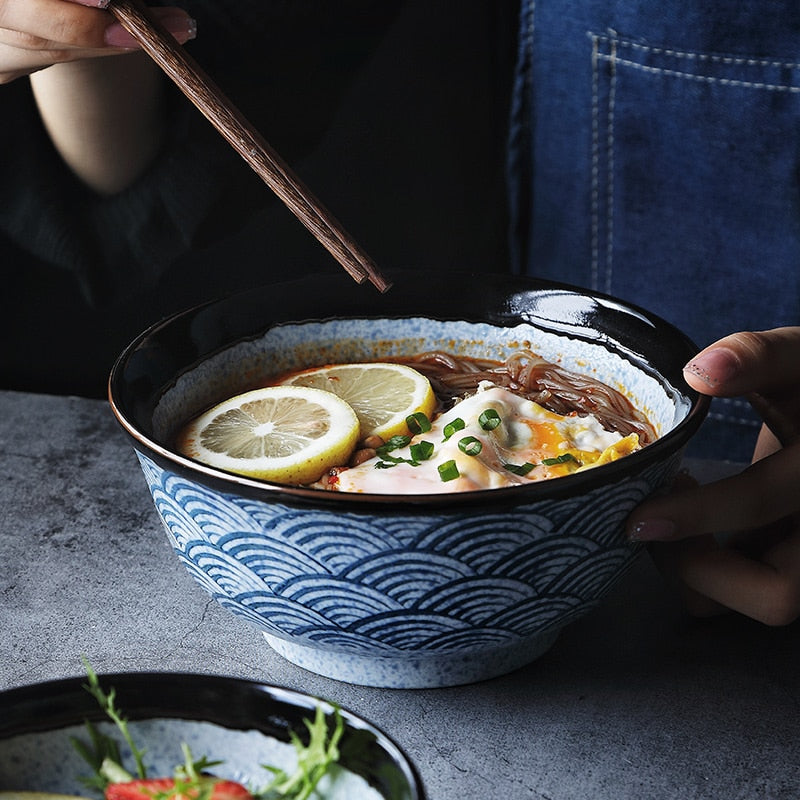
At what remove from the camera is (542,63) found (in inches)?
79.0

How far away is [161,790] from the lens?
26.9 inches

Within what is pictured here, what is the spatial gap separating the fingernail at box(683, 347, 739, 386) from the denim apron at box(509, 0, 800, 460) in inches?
36.6

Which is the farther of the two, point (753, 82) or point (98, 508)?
point (753, 82)

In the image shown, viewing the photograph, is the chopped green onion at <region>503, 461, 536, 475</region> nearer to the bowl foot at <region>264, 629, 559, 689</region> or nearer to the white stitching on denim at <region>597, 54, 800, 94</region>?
the bowl foot at <region>264, 629, 559, 689</region>

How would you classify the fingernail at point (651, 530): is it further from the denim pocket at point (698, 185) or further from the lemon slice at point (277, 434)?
the denim pocket at point (698, 185)

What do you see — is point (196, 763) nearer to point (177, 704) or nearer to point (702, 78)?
point (177, 704)

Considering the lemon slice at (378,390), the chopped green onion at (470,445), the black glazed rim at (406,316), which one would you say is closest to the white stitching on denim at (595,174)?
the black glazed rim at (406,316)

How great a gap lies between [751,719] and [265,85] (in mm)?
1586

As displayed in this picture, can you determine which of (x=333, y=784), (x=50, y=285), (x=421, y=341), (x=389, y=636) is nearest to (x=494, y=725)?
(x=389, y=636)

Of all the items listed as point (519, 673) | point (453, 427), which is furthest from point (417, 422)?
point (519, 673)

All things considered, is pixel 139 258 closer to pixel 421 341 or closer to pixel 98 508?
pixel 98 508

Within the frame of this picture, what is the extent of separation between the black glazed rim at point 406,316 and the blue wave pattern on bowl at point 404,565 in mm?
16

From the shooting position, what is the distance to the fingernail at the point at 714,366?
1.05 m

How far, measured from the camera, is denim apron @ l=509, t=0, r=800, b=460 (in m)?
1.82
